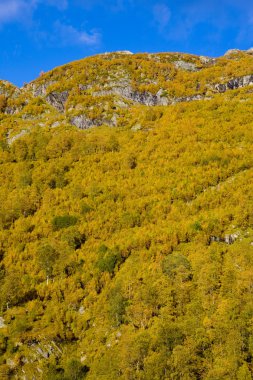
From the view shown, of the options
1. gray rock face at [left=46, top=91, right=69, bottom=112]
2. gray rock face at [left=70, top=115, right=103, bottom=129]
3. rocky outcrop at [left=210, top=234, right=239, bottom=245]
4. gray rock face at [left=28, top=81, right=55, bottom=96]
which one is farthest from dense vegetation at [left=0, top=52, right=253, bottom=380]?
gray rock face at [left=28, top=81, right=55, bottom=96]

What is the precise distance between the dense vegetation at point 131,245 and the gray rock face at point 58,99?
11.0 m

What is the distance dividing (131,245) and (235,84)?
72.4 meters

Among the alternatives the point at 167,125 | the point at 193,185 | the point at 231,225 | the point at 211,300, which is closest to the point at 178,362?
the point at 211,300

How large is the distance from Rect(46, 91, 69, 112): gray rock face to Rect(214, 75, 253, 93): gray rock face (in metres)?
46.7

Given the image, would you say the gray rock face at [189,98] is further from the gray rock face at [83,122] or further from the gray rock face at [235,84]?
the gray rock face at [83,122]

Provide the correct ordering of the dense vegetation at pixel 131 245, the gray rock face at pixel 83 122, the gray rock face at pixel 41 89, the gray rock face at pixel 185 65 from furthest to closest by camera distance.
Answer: the gray rock face at pixel 185 65, the gray rock face at pixel 41 89, the gray rock face at pixel 83 122, the dense vegetation at pixel 131 245

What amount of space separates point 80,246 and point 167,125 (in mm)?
43025

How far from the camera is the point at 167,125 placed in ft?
291

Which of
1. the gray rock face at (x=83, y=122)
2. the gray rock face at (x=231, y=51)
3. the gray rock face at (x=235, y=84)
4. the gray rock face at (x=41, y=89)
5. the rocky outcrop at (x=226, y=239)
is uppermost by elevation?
the gray rock face at (x=231, y=51)

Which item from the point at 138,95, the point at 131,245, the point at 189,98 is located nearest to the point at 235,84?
the point at 189,98

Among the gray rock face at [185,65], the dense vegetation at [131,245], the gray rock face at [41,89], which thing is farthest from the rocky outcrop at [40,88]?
the gray rock face at [185,65]

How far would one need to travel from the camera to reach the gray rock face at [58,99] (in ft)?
359

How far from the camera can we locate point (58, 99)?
111125 millimetres

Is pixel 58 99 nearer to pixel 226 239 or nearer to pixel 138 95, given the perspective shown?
pixel 138 95
